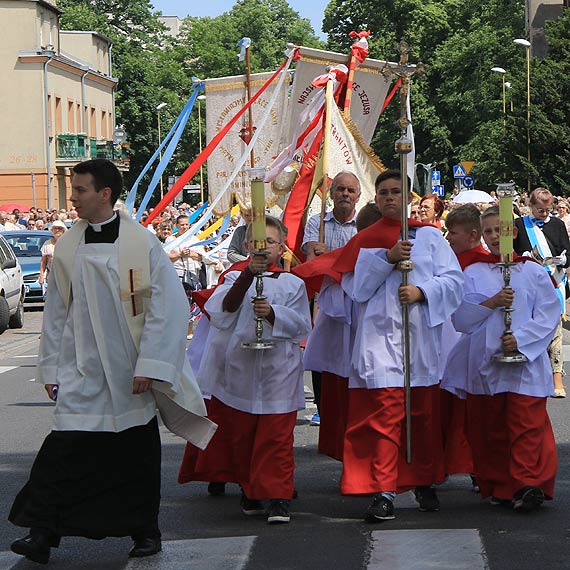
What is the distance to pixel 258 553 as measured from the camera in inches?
263

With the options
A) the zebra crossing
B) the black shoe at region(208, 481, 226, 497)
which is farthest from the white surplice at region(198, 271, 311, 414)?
the zebra crossing

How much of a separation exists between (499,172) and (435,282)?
49.8m

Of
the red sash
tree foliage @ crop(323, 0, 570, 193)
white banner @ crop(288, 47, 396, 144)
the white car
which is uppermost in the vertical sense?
tree foliage @ crop(323, 0, 570, 193)

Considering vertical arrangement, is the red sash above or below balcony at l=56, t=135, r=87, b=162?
below

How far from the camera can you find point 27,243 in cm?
2947

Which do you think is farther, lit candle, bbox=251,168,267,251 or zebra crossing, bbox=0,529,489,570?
lit candle, bbox=251,168,267,251

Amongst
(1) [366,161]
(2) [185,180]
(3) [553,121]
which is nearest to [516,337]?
(1) [366,161]

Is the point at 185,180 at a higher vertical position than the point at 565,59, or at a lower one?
lower

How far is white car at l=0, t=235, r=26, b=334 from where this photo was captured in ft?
73.1

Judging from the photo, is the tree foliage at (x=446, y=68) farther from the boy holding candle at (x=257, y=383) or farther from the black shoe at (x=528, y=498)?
the black shoe at (x=528, y=498)

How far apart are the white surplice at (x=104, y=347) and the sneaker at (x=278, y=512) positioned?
111 centimetres

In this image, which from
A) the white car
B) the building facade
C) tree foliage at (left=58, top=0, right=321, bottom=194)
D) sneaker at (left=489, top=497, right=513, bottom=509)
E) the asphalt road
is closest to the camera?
the asphalt road

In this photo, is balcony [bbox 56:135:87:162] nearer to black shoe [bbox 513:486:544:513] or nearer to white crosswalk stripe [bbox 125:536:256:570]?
black shoe [bbox 513:486:544:513]

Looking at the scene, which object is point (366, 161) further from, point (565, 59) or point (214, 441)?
point (565, 59)
